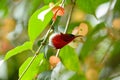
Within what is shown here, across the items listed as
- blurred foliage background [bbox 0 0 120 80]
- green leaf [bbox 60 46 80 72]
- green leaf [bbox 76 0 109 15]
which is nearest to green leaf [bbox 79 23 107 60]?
blurred foliage background [bbox 0 0 120 80]

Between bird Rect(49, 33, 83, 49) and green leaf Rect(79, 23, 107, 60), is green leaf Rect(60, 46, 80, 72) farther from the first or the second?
green leaf Rect(79, 23, 107, 60)

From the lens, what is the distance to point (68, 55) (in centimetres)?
85

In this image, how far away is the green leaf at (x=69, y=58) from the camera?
2.80ft

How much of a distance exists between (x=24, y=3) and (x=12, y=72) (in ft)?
1.33

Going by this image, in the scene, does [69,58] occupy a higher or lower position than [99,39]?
lower

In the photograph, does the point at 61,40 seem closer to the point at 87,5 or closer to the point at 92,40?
the point at 87,5

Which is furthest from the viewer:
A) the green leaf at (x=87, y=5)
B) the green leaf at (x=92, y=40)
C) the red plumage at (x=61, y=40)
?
the green leaf at (x=92, y=40)

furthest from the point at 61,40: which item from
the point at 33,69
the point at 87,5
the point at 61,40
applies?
the point at 87,5

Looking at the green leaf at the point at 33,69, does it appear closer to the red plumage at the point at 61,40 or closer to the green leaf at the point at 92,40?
the red plumage at the point at 61,40

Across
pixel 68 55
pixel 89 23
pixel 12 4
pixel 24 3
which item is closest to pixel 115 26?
pixel 89 23

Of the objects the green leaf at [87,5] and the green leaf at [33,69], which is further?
the green leaf at [87,5]

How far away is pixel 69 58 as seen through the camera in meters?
0.86

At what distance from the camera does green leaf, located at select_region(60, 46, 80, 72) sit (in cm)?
85

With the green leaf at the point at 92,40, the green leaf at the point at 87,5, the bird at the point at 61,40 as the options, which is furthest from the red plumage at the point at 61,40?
the green leaf at the point at 92,40
